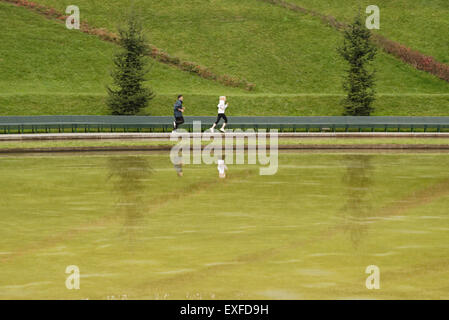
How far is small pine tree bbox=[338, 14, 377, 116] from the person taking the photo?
41.4 meters

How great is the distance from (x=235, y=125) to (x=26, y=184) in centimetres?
2074

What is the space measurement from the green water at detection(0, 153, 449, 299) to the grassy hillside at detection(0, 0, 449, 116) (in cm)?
2601

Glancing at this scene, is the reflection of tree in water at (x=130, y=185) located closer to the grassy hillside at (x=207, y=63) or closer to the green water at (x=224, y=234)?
the green water at (x=224, y=234)

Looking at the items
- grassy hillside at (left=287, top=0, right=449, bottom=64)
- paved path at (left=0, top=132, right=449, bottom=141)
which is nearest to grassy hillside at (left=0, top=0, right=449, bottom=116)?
grassy hillside at (left=287, top=0, right=449, bottom=64)

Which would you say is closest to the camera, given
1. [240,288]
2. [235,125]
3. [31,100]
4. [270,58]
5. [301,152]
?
[240,288]

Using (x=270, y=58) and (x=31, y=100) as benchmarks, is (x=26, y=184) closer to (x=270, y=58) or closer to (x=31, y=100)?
(x=31, y=100)

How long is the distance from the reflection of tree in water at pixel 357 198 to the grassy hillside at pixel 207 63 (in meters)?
23.6

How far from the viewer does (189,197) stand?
1405 centimetres

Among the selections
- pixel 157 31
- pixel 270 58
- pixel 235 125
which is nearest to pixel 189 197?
pixel 235 125

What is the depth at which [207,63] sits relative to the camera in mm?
55531

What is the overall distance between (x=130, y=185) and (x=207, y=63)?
133 feet

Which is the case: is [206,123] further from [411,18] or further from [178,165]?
[411,18]

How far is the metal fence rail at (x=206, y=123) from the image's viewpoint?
34656 millimetres

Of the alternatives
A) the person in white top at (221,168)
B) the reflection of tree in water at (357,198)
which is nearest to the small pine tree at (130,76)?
the person in white top at (221,168)
